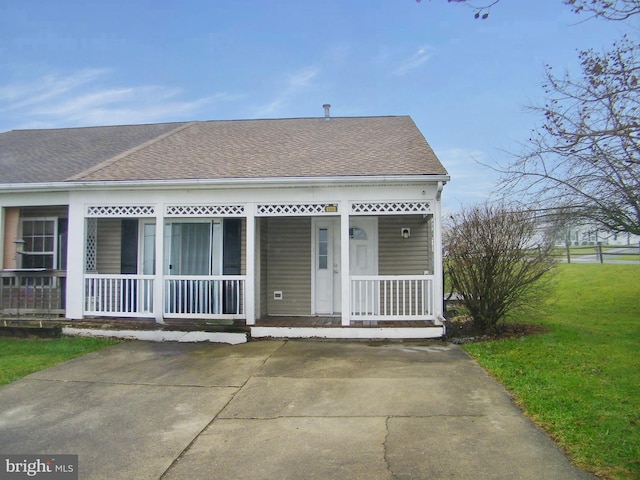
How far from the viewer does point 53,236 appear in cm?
970

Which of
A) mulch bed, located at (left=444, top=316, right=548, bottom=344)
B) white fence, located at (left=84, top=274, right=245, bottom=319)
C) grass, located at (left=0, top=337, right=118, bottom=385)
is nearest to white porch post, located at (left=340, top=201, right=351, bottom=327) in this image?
mulch bed, located at (left=444, top=316, right=548, bottom=344)

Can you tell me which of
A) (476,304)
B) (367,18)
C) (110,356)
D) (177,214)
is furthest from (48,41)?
(476,304)

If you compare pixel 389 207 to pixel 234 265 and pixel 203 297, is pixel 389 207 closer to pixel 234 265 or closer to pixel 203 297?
pixel 234 265

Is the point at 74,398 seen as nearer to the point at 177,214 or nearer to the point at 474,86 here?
the point at 177,214

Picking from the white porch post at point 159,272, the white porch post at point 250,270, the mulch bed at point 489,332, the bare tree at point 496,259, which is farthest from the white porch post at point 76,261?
the bare tree at point 496,259

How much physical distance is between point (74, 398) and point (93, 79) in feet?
44.8

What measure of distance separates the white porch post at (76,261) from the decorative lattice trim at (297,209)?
3.66 meters

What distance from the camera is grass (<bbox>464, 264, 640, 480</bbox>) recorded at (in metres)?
3.44

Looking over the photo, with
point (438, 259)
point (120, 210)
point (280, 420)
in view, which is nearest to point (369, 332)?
point (438, 259)

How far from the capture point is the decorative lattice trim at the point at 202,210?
834cm

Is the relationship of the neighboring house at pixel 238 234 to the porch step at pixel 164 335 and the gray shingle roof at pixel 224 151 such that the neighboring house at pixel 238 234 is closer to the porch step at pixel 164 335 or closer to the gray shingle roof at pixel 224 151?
the gray shingle roof at pixel 224 151

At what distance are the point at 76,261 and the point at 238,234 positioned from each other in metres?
3.24

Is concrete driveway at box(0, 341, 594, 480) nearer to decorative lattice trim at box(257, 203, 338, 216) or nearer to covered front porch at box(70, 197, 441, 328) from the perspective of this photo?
covered front porch at box(70, 197, 441, 328)

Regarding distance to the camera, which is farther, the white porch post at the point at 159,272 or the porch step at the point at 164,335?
the white porch post at the point at 159,272
